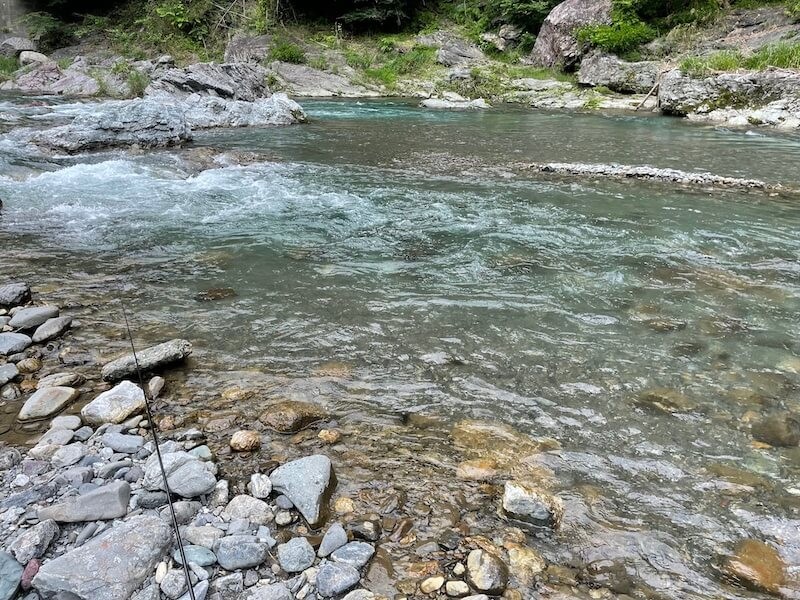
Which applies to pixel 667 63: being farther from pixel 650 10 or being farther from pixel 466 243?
pixel 466 243

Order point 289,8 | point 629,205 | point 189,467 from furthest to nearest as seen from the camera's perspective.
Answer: point 289,8, point 629,205, point 189,467

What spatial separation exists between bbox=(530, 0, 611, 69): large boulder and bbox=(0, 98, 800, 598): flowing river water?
1792 cm

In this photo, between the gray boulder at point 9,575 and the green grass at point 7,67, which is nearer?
the gray boulder at point 9,575

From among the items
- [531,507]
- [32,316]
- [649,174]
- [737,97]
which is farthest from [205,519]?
[737,97]

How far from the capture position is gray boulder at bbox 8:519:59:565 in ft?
6.28

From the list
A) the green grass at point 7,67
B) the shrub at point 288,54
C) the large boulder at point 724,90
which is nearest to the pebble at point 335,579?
the large boulder at point 724,90

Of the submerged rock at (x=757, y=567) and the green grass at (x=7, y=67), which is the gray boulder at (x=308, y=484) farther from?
the green grass at (x=7, y=67)

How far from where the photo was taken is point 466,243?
578 cm

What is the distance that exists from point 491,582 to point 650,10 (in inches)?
1126

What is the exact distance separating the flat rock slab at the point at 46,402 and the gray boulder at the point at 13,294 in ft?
5.05

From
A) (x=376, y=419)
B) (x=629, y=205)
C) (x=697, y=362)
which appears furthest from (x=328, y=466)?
(x=629, y=205)

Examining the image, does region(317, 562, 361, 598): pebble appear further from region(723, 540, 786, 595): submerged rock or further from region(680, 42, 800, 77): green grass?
region(680, 42, 800, 77): green grass

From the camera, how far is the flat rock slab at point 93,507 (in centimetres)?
209

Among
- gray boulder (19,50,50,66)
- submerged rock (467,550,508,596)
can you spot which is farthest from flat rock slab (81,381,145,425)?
gray boulder (19,50,50,66)
